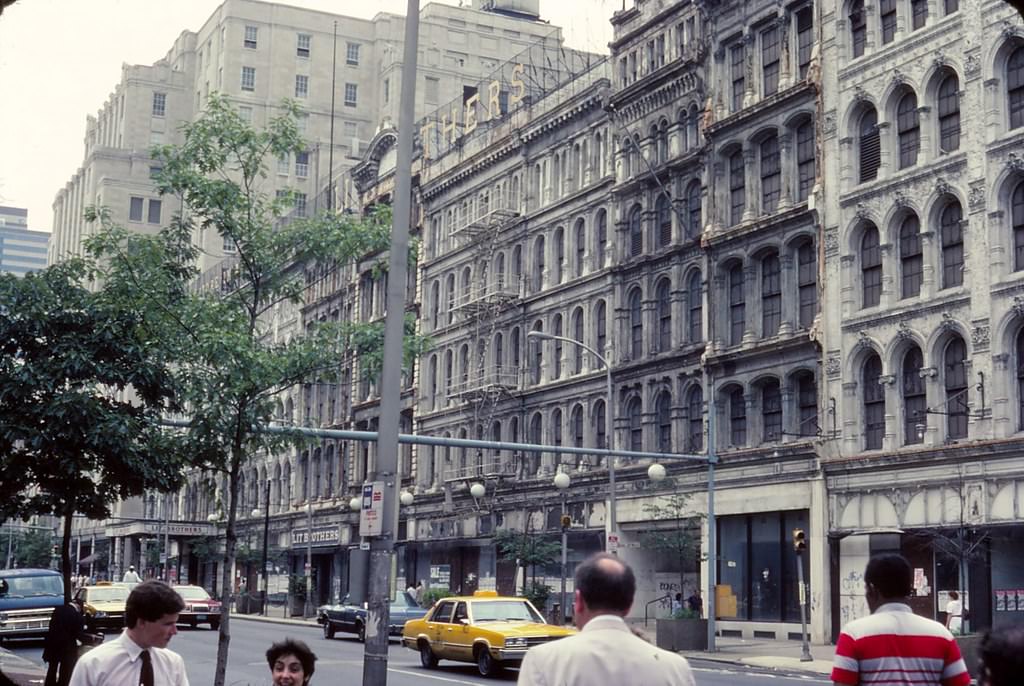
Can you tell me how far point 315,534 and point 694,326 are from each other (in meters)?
39.0

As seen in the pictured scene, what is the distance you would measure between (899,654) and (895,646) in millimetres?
46

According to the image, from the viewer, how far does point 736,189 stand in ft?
177

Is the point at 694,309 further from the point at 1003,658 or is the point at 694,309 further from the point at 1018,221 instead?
the point at 1003,658

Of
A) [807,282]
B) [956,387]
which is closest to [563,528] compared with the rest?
[956,387]

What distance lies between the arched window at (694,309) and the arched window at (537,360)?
11.0m

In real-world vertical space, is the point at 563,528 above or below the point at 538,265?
below

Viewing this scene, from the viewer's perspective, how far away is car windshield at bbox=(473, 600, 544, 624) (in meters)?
31.9

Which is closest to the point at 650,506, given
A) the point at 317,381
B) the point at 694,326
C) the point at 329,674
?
the point at 694,326

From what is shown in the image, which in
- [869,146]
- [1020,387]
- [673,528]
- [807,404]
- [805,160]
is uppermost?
[805,160]

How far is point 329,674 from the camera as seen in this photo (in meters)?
31.0

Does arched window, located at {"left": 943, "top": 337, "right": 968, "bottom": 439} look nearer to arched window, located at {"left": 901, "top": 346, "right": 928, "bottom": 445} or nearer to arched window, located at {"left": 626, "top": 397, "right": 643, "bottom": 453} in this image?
arched window, located at {"left": 901, "top": 346, "right": 928, "bottom": 445}

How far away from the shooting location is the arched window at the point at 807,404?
159 ft

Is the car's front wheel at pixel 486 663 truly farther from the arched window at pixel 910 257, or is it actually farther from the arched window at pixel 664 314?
the arched window at pixel 664 314

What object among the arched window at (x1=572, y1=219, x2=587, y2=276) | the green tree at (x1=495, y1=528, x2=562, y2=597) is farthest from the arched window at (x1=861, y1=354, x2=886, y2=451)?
the arched window at (x1=572, y1=219, x2=587, y2=276)
